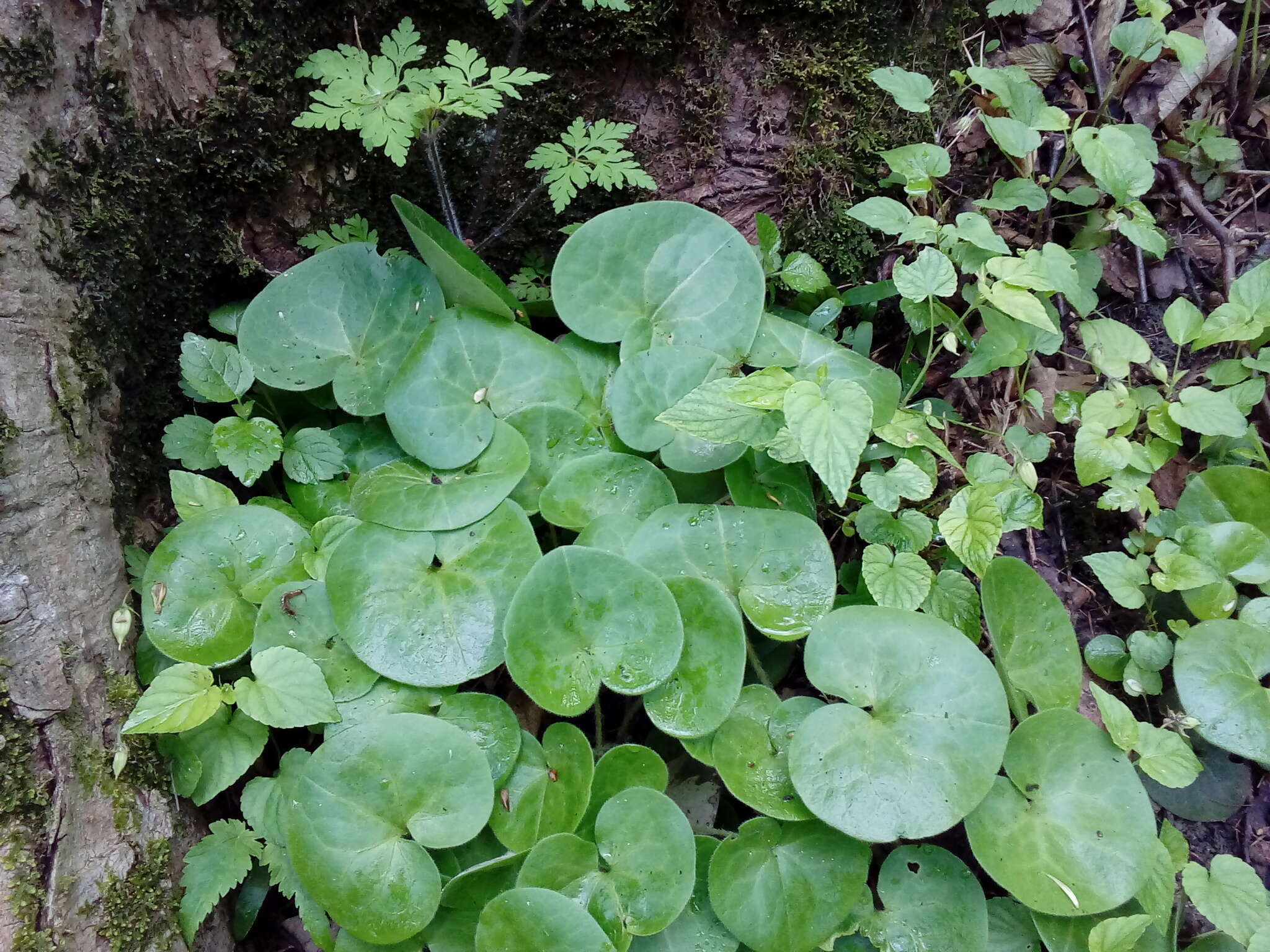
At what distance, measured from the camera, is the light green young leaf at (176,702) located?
1521 mm

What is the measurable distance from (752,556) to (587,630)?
44 centimetres

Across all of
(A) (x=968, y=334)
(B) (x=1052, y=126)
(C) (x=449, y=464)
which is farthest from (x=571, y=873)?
(B) (x=1052, y=126)

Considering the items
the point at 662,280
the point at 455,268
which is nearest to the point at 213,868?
the point at 455,268

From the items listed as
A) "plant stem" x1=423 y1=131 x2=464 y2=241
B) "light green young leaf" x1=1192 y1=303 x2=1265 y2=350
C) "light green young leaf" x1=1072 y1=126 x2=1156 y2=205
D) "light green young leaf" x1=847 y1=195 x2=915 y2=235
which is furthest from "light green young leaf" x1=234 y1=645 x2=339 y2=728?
"light green young leaf" x1=1192 y1=303 x2=1265 y2=350

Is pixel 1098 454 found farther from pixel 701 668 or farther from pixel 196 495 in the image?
pixel 196 495

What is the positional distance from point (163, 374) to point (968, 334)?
2247mm

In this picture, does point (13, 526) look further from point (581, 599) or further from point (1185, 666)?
point (1185, 666)

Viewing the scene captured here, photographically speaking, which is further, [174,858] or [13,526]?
[174,858]

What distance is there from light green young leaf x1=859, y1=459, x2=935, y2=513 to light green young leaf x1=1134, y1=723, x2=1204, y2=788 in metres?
0.77

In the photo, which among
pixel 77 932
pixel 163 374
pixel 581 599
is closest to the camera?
pixel 77 932

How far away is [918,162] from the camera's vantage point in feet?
6.94

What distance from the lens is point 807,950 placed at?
62.7 inches

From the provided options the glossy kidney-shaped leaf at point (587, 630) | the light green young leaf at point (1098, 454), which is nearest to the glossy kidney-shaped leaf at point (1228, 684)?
the light green young leaf at point (1098, 454)

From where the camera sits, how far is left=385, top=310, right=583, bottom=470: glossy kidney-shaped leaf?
191cm
